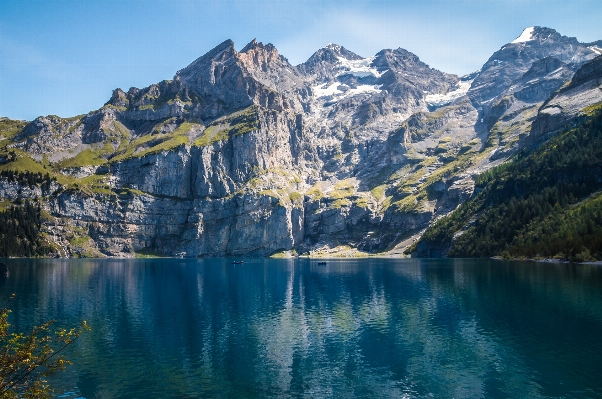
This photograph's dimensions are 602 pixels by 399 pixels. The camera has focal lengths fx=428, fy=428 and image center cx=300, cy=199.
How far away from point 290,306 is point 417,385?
4550 cm

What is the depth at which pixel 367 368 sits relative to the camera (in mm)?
45375

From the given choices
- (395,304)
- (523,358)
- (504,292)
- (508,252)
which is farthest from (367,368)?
(508,252)

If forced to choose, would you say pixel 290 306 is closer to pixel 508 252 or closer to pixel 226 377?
pixel 226 377

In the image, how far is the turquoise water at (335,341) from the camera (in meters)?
39.6

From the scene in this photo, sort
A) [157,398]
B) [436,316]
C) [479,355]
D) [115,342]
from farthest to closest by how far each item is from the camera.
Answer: [436,316] < [115,342] < [479,355] < [157,398]

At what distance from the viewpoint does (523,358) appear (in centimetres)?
4641

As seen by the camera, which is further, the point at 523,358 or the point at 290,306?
the point at 290,306

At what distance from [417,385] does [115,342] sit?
37.2m

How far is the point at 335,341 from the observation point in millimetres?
56250

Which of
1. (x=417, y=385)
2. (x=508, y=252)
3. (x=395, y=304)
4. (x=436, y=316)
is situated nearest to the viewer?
(x=417, y=385)

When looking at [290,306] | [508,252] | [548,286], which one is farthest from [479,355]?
[508,252]

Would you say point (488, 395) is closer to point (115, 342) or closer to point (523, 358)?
point (523, 358)

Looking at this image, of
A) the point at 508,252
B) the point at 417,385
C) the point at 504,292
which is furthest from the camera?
the point at 508,252

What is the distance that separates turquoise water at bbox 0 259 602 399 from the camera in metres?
39.6
